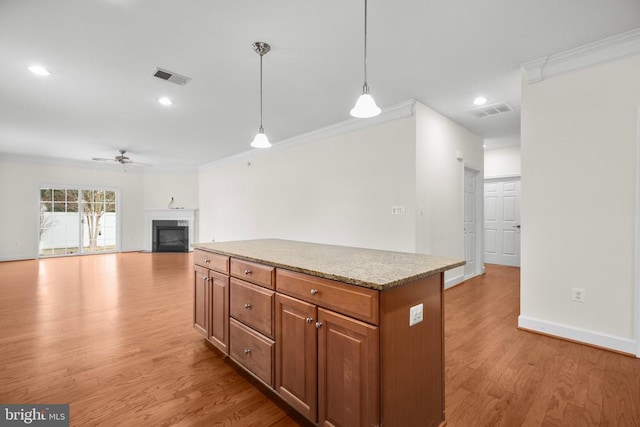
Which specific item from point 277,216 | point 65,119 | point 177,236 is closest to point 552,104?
point 277,216

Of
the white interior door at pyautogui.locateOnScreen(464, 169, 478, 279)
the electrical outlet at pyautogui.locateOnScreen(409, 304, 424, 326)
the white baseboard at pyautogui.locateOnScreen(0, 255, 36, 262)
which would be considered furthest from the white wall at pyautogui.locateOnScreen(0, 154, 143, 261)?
the electrical outlet at pyautogui.locateOnScreen(409, 304, 424, 326)

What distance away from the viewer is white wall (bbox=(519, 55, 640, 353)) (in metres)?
2.57

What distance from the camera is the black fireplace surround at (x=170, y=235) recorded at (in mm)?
9562

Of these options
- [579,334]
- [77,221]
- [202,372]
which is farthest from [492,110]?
[77,221]

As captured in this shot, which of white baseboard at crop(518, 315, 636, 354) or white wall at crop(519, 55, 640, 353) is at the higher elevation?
white wall at crop(519, 55, 640, 353)

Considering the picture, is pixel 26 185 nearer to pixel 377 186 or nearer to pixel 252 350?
pixel 377 186

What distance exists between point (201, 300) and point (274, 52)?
2.43 m

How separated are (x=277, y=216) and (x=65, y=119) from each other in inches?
151

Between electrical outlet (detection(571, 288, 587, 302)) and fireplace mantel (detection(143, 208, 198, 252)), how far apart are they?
9.33 metres

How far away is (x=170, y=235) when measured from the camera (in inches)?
381

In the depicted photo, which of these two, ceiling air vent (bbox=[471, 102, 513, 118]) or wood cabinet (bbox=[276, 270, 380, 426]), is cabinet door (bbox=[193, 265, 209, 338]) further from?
ceiling air vent (bbox=[471, 102, 513, 118])

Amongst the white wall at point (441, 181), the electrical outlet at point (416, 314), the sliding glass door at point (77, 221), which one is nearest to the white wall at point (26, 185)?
the sliding glass door at point (77, 221)

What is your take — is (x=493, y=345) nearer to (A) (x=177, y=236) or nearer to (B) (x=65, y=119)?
(B) (x=65, y=119)

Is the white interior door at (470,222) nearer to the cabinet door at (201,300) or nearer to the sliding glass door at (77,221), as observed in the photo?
the cabinet door at (201,300)
